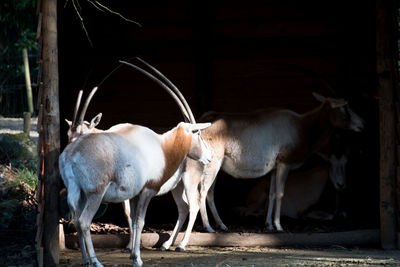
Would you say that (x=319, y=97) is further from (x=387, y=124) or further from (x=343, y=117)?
(x=387, y=124)

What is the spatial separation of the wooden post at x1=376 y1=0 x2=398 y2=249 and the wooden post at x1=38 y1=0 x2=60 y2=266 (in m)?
3.71

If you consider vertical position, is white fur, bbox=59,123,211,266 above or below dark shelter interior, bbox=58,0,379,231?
below

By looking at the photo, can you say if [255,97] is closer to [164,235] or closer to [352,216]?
[352,216]

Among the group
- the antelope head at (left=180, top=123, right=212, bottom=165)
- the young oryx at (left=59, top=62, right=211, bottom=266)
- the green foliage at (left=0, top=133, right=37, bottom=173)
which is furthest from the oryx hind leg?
the green foliage at (left=0, top=133, right=37, bottom=173)

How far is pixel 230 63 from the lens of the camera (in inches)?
401

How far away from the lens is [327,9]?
9.86m

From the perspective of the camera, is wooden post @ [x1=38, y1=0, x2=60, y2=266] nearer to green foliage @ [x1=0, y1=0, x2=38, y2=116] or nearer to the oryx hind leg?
the oryx hind leg

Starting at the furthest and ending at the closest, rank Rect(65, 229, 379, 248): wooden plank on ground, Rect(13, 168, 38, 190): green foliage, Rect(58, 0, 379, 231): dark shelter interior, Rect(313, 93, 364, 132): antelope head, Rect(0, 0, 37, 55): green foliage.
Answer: Rect(0, 0, 37, 55): green foliage → Rect(13, 168, 38, 190): green foliage → Rect(58, 0, 379, 231): dark shelter interior → Rect(313, 93, 364, 132): antelope head → Rect(65, 229, 379, 248): wooden plank on ground

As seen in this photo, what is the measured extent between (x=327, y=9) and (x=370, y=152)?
2.19m

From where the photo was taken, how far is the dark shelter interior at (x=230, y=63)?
9.78 metres

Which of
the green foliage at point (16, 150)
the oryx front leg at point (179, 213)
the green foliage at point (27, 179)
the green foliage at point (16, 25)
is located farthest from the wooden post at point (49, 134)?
the green foliage at point (16, 25)

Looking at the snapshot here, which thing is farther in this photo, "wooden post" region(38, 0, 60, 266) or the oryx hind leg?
"wooden post" region(38, 0, 60, 266)

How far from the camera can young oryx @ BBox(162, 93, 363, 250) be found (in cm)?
869

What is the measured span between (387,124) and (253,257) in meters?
2.23
